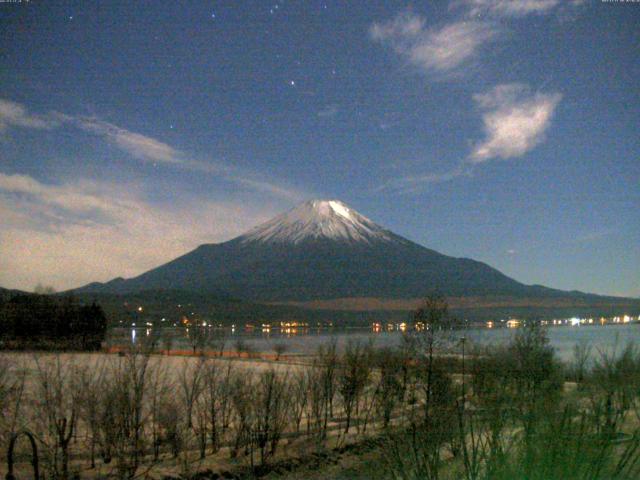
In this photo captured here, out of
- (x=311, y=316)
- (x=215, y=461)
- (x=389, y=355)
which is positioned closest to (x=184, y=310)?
(x=311, y=316)

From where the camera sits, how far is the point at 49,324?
5200cm

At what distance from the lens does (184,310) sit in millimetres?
145250

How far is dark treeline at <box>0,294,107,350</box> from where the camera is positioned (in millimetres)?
49125

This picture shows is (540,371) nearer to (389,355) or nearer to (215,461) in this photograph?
(389,355)

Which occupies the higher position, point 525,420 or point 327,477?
point 525,420

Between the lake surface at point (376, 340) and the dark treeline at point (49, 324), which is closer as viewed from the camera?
the lake surface at point (376, 340)

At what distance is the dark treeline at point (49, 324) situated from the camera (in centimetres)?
4912

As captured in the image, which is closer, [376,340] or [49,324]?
[49,324]

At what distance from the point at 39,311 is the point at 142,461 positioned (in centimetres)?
4334

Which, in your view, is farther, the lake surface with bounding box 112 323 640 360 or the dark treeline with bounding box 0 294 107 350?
the dark treeline with bounding box 0 294 107 350

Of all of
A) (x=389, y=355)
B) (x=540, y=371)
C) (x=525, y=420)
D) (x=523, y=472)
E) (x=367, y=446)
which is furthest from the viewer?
(x=389, y=355)

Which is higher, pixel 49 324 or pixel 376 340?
pixel 49 324

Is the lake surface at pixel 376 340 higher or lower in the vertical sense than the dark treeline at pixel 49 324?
lower

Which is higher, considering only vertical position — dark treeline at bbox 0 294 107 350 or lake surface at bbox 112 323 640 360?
dark treeline at bbox 0 294 107 350
